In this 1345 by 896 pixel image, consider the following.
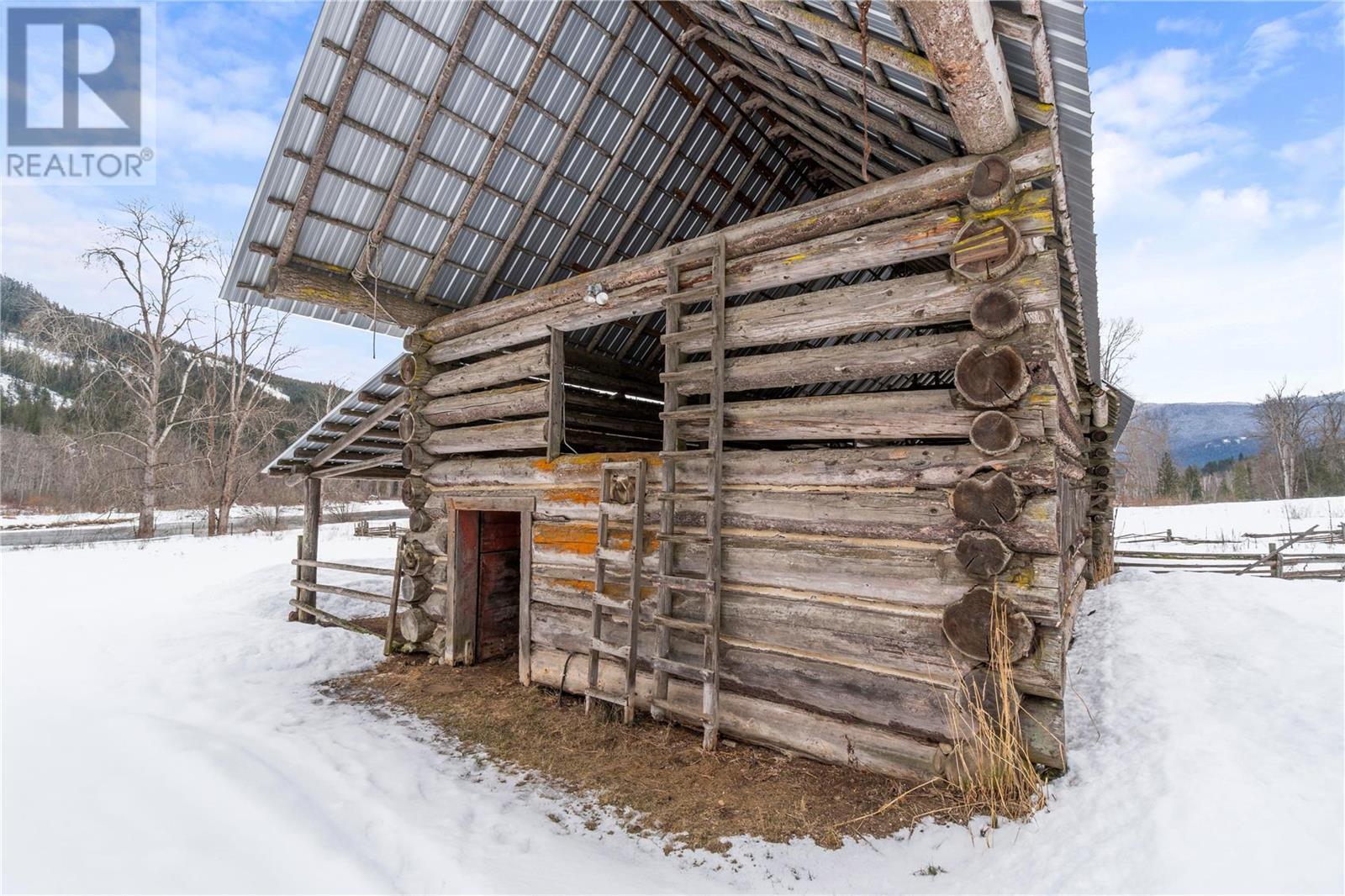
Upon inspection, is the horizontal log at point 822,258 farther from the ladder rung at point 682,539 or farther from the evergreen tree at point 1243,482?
the evergreen tree at point 1243,482

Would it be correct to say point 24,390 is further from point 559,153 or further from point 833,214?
point 833,214

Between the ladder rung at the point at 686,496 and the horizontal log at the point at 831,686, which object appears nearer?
the horizontal log at the point at 831,686

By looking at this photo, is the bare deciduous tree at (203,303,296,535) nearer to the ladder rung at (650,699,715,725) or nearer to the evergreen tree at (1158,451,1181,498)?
the ladder rung at (650,699,715,725)

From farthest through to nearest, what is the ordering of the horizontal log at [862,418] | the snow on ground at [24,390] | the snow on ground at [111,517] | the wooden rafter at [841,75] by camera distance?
the snow on ground at [24,390] < the snow on ground at [111,517] < the wooden rafter at [841,75] < the horizontal log at [862,418]

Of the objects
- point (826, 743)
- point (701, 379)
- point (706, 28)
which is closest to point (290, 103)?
point (706, 28)

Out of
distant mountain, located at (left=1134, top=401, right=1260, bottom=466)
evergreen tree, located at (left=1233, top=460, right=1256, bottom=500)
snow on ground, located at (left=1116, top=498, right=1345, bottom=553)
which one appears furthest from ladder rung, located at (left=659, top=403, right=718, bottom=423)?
distant mountain, located at (left=1134, top=401, right=1260, bottom=466)

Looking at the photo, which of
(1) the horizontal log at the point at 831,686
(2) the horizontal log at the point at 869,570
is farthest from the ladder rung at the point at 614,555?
(1) the horizontal log at the point at 831,686

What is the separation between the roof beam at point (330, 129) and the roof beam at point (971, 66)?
4.77m

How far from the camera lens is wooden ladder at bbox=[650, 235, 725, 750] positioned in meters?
5.57

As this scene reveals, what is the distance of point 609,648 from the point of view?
6.36 metres

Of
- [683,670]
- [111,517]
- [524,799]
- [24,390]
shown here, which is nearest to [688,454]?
[683,670]

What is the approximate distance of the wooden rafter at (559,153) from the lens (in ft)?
20.7

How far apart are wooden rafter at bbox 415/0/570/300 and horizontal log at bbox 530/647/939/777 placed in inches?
221

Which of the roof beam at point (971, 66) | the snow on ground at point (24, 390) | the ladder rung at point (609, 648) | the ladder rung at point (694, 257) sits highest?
the snow on ground at point (24, 390)
